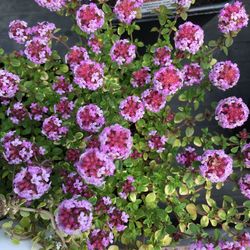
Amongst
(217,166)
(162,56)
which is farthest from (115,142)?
(162,56)

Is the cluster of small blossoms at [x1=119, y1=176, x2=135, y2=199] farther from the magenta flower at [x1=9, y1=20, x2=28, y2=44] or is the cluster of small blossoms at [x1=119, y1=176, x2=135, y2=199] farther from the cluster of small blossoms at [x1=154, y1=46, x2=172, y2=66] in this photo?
the magenta flower at [x1=9, y1=20, x2=28, y2=44]

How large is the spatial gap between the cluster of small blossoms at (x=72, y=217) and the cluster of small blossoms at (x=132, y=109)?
15.7 inches

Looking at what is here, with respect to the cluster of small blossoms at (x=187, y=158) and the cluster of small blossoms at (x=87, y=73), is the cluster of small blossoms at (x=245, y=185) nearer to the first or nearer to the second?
the cluster of small blossoms at (x=187, y=158)

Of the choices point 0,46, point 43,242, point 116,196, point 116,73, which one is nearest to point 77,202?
point 43,242

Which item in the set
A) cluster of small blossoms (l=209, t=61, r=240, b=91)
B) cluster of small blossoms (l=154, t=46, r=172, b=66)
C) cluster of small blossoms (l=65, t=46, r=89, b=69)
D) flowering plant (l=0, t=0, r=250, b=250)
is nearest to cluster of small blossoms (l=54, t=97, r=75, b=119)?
flowering plant (l=0, t=0, r=250, b=250)

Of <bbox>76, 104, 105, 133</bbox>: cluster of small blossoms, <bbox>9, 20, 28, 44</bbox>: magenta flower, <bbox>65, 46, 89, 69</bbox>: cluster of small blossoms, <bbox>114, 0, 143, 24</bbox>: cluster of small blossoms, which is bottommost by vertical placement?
<bbox>76, 104, 105, 133</bbox>: cluster of small blossoms

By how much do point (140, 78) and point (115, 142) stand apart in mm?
484

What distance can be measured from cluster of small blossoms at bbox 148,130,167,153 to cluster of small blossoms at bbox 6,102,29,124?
1.61 ft

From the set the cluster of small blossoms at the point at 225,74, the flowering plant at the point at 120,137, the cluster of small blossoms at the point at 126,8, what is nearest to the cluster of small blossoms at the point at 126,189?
the flowering plant at the point at 120,137

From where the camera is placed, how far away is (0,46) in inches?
94.4

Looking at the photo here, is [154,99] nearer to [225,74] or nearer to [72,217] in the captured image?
[225,74]

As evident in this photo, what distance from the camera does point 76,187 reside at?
1409 millimetres

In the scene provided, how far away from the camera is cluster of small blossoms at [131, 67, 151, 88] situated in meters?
1.59

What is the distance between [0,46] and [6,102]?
82 cm
